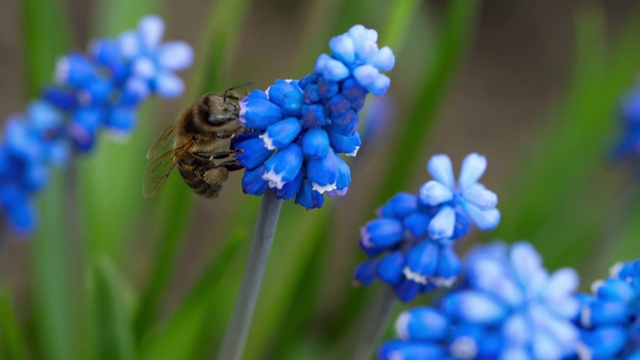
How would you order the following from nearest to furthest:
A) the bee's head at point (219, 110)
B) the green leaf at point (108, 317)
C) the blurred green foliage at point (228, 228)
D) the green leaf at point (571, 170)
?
the bee's head at point (219, 110) → the green leaf at point (108, 317) → the blurred green foliage at point (228, 228) → the green leaf at point (571, 170)

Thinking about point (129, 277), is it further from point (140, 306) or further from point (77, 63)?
point (77, 63)

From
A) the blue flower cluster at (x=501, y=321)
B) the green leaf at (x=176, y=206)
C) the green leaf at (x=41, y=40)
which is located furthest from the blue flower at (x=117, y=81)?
the blue flower cluster at (x=501, y=321)

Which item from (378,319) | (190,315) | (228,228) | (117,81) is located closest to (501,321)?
(378,319)

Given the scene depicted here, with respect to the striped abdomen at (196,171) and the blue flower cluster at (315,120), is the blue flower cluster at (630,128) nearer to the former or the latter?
the striped abdomen at (196,171)

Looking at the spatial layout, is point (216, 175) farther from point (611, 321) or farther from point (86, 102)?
point (611, 321)

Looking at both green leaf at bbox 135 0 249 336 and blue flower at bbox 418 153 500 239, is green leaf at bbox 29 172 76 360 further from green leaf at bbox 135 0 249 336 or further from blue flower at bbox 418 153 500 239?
blue flower at bbox 418 153 500 239
